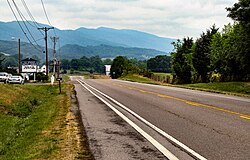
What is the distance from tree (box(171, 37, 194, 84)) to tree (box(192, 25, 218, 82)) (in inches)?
178

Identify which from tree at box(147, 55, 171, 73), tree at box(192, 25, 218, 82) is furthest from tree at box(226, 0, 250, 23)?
tree at box(147, 55, 171, 73)

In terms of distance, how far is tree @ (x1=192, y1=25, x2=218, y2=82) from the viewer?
55.5 metres

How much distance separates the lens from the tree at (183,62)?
6275 cm

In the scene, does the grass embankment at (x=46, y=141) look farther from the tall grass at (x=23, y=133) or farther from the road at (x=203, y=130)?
the road at (x=203, y=130)

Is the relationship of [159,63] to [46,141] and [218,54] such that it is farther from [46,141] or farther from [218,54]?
[46,141]

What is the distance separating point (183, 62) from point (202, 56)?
8.72 m

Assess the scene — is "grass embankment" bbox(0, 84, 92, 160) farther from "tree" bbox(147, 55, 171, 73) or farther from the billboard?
"tree" bbox(147, 55, 171, 73)

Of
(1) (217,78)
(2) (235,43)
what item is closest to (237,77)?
(1) (217,78)

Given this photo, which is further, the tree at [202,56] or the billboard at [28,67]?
the billboard at [28,67]

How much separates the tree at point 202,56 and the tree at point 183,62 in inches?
178

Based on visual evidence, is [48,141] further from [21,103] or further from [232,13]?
[232,13]

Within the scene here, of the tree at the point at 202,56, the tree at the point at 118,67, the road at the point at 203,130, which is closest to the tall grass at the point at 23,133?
the road at the point at 203,130

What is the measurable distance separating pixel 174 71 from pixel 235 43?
3229 cm

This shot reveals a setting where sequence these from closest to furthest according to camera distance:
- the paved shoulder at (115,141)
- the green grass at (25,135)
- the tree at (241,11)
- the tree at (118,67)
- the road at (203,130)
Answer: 1. the paved shoulder at (115,141)
2. the road at (203,130)
3. the green grass at (25,135)
4. the tree at (241,11)
5. the tree at (118,67)
